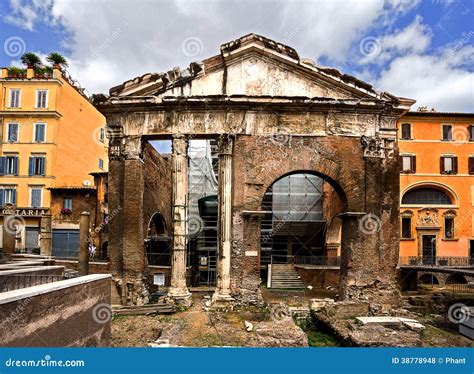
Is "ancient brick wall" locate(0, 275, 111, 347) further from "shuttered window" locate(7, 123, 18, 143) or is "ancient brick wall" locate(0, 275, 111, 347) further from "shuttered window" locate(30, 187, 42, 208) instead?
"shuttered window" locate(7, 123, 18, 143)

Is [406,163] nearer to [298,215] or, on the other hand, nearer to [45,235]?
[298,215]

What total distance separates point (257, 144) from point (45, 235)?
18571 millimetres

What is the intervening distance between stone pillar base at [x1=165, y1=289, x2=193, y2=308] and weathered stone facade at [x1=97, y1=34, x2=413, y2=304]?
14 centimetres

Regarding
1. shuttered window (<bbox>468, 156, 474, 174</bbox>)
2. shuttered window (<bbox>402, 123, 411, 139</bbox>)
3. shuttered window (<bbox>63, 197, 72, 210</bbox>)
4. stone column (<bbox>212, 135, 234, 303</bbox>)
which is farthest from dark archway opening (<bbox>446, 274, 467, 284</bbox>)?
shuttered window (<bbox>63, 197, 72, 210</bbox>)

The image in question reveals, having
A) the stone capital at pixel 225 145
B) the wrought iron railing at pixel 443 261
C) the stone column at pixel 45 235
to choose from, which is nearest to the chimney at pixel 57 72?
the stone column at pixel 45 235

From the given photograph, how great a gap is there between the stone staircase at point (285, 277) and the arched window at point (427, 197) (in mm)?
9987

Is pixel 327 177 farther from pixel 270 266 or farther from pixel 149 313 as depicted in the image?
pixel 270 266

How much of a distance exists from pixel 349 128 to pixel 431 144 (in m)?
15.7

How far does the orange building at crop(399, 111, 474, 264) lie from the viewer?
83.3 ft

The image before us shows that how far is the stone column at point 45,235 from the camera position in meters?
24.6

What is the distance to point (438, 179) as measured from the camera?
2553cm

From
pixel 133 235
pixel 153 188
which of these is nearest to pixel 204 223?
pixel 153 188

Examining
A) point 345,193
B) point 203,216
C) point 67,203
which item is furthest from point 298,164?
point 67,203

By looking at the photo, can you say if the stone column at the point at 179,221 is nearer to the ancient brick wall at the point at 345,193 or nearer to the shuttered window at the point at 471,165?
the ancient brick wall at the point at 345,193
